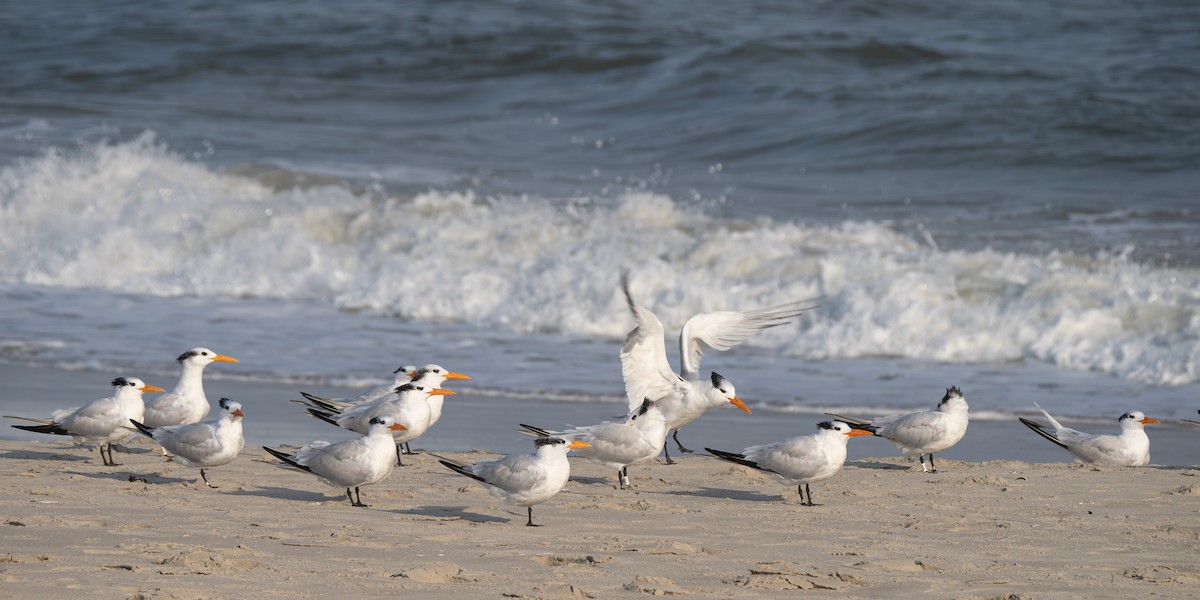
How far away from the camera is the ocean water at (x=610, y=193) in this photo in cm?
1173

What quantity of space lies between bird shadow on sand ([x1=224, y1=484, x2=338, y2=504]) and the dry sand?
0.06 feet

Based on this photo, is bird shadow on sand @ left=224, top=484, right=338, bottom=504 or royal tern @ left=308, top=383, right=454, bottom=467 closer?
bird shadow on sand @ left=224, top=484, right=338, bottom=504

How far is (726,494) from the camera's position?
293 inches

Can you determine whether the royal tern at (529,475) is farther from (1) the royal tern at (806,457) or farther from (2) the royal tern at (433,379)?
(2) the royal tern at (433,379)

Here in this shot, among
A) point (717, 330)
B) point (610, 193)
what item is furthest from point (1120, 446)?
point (610, 193)

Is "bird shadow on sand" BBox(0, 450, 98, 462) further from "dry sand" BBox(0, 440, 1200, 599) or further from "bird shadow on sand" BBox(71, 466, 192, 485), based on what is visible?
"bird shadow on sand" BBox(71, 466, 192, 485)

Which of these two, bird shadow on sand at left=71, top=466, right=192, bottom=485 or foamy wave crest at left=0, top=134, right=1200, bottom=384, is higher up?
foamy wave crest at left=0, top=134, right=1200, bottom=384

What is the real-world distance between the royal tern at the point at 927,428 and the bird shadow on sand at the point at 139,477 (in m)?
3.61

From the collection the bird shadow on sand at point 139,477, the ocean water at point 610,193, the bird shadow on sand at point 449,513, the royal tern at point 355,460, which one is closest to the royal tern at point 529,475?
the bird shadow on sand at point 449,513

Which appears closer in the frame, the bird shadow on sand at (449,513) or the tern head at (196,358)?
the bird shadow on sand at (449,513)

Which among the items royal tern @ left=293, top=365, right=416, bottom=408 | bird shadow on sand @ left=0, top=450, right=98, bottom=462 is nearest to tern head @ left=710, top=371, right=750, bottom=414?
royal tern @ left=293, top=365, right=416, bottom=408

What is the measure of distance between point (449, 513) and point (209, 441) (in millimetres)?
1278

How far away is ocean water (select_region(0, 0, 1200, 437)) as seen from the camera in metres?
11.7

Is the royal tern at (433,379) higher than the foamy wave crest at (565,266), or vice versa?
the foamy wave crest at (565,266)
